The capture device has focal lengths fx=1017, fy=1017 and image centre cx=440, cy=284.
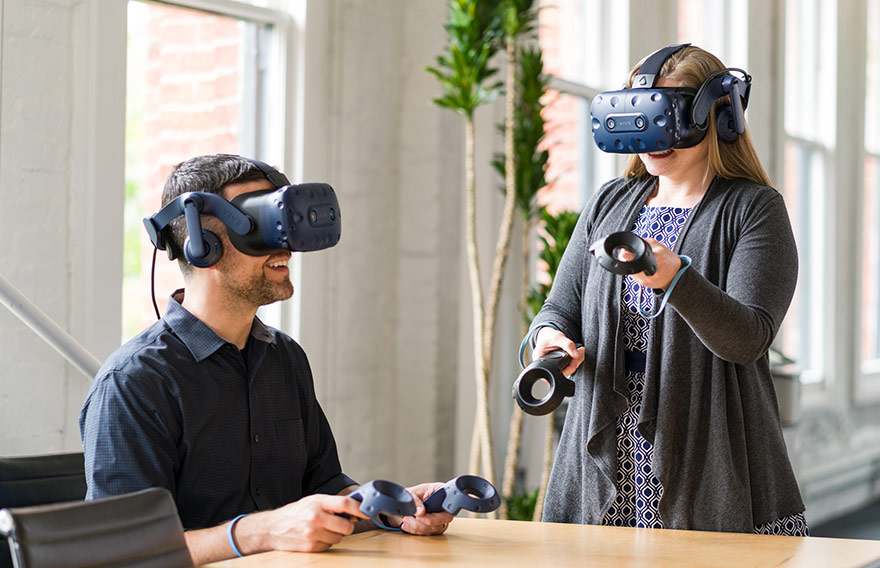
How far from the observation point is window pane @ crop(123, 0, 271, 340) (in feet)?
8.59

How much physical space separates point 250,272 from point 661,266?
26.7 inches

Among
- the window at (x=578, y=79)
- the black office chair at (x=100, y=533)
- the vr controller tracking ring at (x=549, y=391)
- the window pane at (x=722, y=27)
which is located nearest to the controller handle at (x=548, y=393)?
the vr controller tracking ring at (x=549, y=391)

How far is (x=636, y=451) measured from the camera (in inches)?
70.7

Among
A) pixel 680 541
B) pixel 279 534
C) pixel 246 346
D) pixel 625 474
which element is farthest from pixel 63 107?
pixel 680 541

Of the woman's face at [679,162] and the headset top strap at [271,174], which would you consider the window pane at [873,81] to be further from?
the headset top strap at [271,174]

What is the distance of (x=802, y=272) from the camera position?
247 inches

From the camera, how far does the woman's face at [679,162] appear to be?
5.96ft

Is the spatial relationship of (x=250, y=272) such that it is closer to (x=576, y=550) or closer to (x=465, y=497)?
(x=465, y=497)

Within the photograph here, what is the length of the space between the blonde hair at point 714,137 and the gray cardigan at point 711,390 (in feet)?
0.09

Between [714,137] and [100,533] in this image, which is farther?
[714,137]

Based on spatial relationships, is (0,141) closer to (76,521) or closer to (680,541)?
(76,521)

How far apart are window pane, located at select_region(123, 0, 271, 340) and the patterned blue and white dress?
138 cm

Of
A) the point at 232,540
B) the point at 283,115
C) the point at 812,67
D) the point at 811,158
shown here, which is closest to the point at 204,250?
the point at 232,540

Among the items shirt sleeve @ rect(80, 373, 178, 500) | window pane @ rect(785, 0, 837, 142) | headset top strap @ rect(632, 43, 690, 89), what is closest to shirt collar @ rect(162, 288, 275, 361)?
shirt sleeve @ rect(80, 373, 178, 500)
